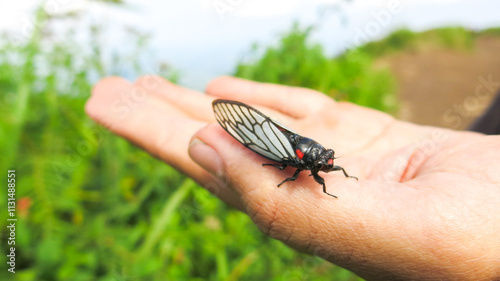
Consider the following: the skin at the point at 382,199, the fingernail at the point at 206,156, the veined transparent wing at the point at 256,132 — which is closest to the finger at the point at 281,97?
the skin at the point at 382,199

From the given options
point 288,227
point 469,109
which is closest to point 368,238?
point 288,227

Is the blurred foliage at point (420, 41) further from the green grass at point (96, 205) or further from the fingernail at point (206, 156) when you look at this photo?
the fingernail at point (206, 156)

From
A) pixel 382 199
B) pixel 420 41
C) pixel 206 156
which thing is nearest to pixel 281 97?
pixel 206 156

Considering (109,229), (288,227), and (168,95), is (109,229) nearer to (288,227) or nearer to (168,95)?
(168,95)

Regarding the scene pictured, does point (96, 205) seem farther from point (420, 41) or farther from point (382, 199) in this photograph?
point (420, 41)

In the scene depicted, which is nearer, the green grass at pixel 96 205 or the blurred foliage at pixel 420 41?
the green grass at pixel 96 205

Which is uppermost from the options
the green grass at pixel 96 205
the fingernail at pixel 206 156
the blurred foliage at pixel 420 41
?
the blurred foliage at pixel 420 41

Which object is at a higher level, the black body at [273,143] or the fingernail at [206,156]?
the black body at [273,143]

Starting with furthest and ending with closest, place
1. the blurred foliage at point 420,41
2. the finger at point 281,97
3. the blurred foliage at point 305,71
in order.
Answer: the blurred foliage at point 420,41 → the blurred foliage at point 305,71 → the finger at point 281,97
